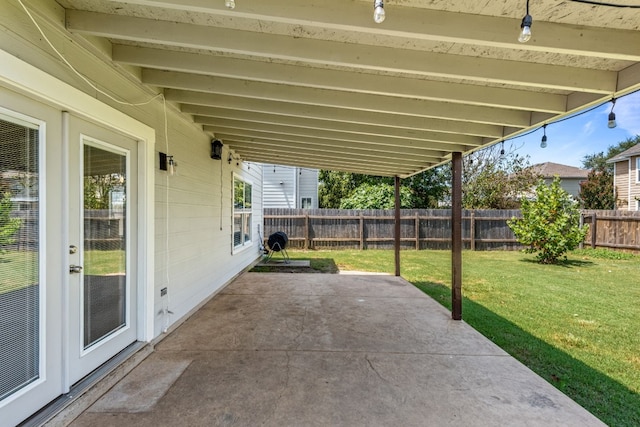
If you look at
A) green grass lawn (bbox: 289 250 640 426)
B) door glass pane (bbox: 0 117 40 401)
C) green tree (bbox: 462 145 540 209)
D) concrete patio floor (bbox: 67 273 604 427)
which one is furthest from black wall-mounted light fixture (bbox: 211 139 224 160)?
green tree (bbox: 462 145 540 209)

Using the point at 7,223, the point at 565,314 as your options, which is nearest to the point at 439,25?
the point at 7,223

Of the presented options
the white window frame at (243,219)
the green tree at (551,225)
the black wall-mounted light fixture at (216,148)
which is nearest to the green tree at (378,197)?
the green tree at (551,225)

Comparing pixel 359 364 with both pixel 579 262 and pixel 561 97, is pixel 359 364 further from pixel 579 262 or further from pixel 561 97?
pixel 579 262

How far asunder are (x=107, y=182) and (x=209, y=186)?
7.95 ft

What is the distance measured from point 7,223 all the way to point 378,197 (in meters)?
13.1

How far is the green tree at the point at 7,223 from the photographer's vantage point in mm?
1740

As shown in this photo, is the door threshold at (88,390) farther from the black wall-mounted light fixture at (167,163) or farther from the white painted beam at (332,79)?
the white painted beam at (332,79)

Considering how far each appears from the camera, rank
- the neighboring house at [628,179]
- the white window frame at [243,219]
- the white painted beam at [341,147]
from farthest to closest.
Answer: the neighboring house at [628,179] < the white window frame at [243,219] < the white painted beam at [341,147]

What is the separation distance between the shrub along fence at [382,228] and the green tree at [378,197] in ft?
6.30

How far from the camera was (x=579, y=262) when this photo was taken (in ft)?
29.3

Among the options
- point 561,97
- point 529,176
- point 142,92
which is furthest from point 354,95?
point 529,176

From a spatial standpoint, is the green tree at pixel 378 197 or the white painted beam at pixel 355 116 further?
the green tree at pixel 378 197

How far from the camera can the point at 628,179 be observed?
1573 centimetres

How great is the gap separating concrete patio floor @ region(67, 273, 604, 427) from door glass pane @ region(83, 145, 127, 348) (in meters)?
0.54
